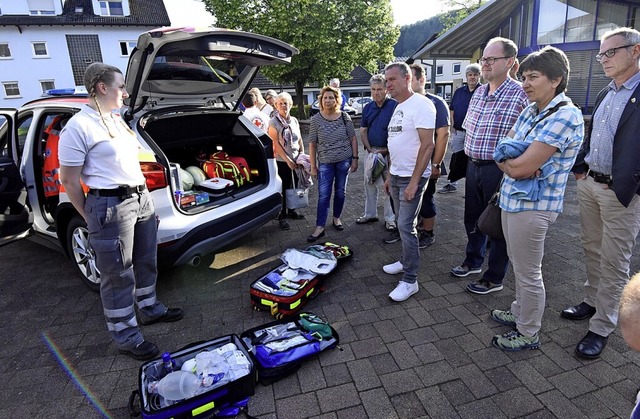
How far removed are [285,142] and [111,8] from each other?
101 feet

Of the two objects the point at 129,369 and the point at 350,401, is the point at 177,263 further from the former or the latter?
the point at 350,401

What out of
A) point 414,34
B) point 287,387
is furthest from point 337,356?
point 414,34

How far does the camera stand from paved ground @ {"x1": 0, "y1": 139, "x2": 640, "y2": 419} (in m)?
2.18

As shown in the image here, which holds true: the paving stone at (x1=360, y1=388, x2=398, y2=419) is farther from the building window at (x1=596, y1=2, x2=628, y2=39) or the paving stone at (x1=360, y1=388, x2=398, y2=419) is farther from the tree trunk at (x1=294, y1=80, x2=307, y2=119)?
the tree trunk at (x1=294, y1=80, x2=307, y2=119)

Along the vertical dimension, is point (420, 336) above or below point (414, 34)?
below

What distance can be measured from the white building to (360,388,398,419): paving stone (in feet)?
101

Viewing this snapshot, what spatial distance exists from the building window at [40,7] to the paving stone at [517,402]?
115 ft

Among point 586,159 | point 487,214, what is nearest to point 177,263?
point 487,214

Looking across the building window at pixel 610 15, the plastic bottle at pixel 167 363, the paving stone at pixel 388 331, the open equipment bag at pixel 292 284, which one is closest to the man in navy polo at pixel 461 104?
the open equipment bag at pixel 292 284

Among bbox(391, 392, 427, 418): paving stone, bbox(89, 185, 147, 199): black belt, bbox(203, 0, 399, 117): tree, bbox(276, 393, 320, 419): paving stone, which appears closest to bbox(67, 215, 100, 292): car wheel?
bbox(89, 185, 147, 199): black belt

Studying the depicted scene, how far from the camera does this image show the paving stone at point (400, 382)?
7.45 feet

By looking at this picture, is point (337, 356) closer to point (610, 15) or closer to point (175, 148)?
point (175, 148)

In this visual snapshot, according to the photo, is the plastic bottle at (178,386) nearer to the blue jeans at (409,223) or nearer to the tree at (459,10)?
the blue jeans at (409,223)

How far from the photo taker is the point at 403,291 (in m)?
3.23
